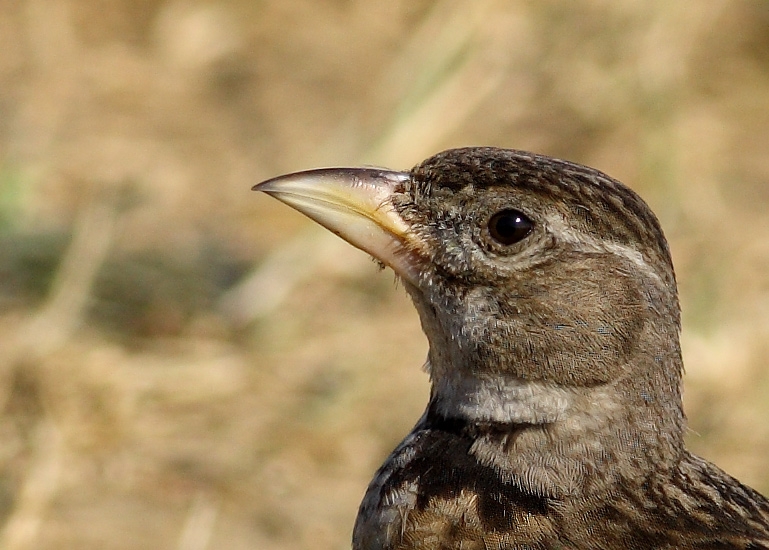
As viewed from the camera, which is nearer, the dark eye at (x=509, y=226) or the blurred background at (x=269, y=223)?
the dark eye at (x=509, y=226)

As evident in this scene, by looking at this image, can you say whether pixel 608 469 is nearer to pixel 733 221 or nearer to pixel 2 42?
pixel 733 221

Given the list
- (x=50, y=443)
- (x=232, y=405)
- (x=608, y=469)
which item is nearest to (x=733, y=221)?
(x=232, y=405)

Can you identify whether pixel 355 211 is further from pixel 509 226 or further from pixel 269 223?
pixel 269 223

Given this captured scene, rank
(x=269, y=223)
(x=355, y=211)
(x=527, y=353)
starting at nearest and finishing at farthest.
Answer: (x=527, y=353) < (x=355, y=211) < (x=269, y=223)

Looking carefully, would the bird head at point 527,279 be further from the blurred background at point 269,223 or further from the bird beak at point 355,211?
the blurred background at point 269,223

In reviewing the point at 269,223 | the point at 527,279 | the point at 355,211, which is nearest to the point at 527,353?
the point at 527,279

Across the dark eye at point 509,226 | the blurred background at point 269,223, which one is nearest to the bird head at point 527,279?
the dark eye at point 509,226
